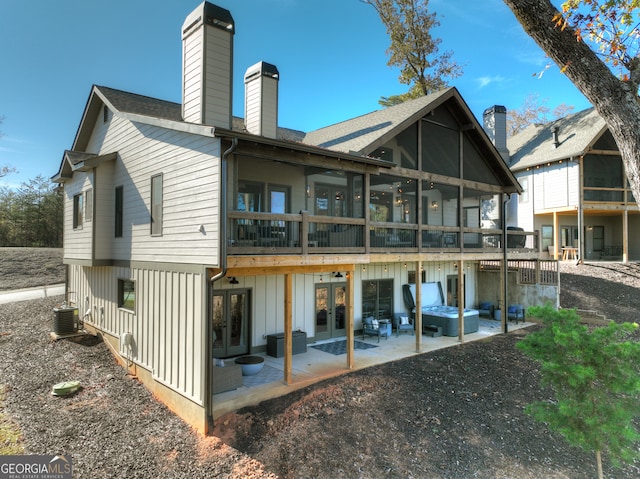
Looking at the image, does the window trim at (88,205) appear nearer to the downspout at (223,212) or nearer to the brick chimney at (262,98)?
the brick chimney at (262,98)

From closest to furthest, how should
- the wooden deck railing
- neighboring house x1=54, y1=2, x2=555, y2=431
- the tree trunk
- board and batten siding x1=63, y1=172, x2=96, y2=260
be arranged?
the tree trunk
neighboring house x1=54, y1=2, x2=555, y2=431
the wooden deck railing
board and batten siding x1=63, y1=172, x2=96, y2=260

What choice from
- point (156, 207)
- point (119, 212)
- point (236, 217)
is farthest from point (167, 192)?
point (119, 212)

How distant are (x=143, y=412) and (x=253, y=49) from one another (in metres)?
17.7

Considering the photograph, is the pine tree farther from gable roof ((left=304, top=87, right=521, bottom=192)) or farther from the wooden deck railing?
gable roof ((left=304, top=87, right=521, bottom=192))

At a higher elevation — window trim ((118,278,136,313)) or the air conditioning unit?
window trim ((118,278,136,313))

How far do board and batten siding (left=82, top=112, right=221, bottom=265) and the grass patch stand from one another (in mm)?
4084

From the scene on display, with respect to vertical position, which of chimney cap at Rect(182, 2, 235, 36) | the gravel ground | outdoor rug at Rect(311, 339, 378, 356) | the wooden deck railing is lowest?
the gravel ground

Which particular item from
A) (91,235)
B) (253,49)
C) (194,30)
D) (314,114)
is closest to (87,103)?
(91,235)

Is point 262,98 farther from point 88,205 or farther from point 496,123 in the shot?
point 496,123

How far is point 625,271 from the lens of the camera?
18.8 metres

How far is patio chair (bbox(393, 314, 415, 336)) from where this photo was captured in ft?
44.4

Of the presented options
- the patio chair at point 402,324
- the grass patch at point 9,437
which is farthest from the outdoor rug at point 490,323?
the grass patch at point 9,437

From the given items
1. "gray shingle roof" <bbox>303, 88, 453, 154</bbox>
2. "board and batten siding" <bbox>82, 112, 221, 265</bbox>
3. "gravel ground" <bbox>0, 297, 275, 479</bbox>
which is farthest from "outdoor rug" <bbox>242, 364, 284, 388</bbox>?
"gray shingle roof" <bbox>303, 88, 453, 154</bbox>

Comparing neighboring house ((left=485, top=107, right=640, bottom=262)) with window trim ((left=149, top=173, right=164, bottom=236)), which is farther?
neighboring house ((left=485, top=107, right=640, bottom=262))
